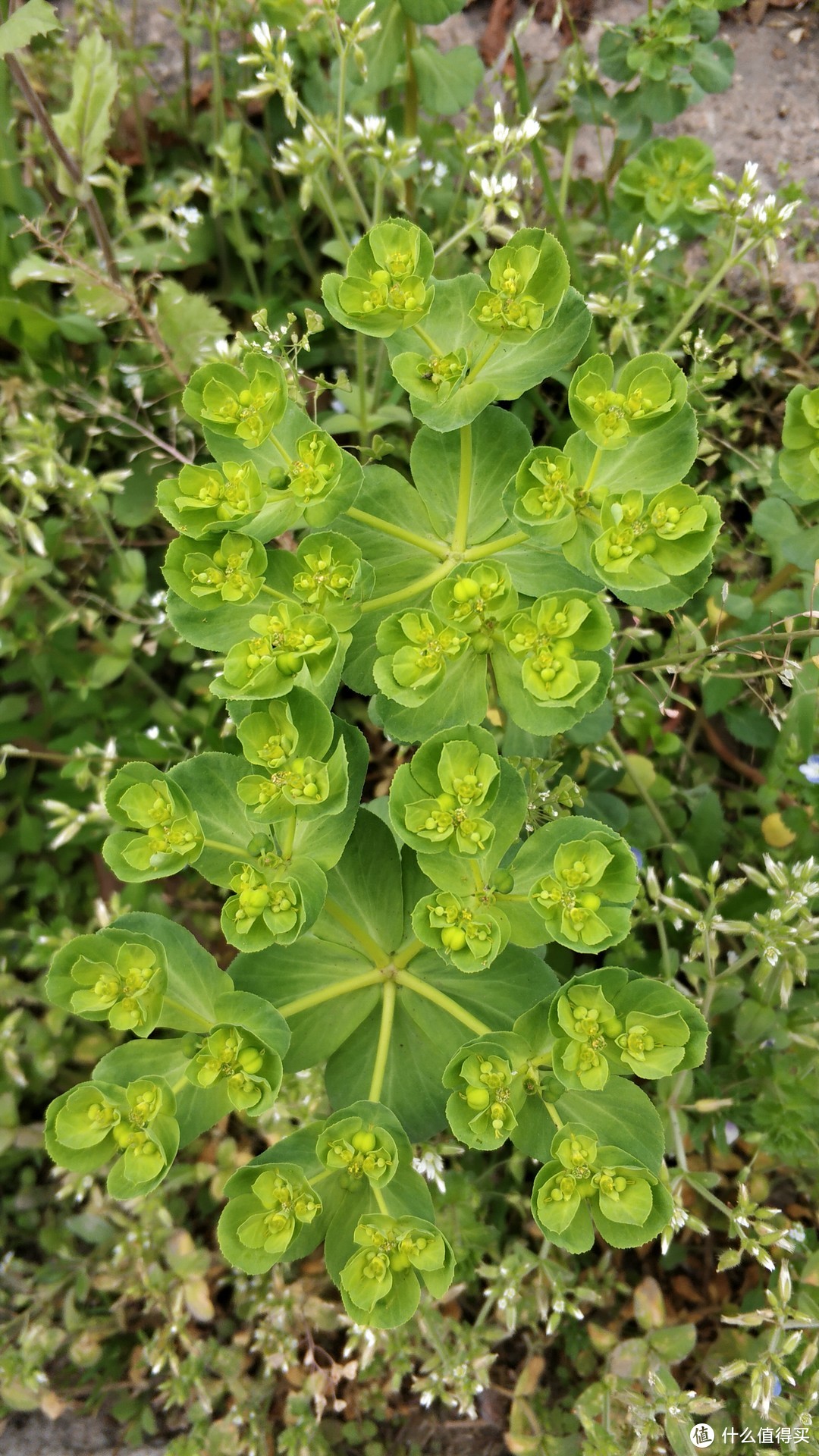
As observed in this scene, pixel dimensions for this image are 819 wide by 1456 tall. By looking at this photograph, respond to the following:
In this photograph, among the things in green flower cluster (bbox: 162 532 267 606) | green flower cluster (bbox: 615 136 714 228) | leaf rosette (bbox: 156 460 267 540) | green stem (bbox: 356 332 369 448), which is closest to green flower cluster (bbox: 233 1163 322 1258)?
green flower cluster (bbox: 162 532 267 606)

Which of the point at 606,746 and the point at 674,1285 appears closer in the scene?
the point at 606,746

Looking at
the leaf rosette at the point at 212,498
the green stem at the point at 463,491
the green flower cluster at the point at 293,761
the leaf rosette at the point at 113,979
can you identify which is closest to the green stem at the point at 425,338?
the green stem at the point at 463,491

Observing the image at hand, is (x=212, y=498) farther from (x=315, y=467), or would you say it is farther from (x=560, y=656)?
(x=560, y=656)

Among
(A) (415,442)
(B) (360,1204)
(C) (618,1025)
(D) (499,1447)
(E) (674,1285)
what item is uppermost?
(A) (415,442)

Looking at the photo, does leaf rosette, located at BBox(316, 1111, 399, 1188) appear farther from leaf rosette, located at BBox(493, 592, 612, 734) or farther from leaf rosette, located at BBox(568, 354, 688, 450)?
leaf rosette, located at BBox(568, 354, 688, 450)

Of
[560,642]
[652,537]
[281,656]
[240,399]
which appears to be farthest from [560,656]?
[240,399]

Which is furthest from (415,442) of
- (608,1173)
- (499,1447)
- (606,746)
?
(499,1447)

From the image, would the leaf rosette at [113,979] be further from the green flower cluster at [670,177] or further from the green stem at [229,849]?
the green flower cluster at [670,177]

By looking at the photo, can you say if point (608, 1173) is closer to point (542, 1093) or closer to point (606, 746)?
point (542, 1093)
